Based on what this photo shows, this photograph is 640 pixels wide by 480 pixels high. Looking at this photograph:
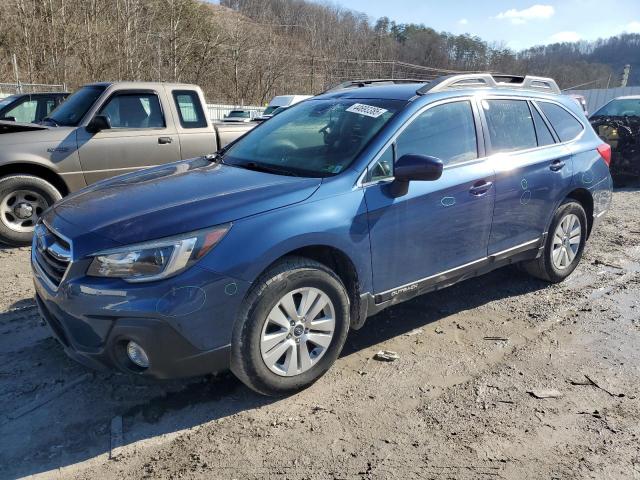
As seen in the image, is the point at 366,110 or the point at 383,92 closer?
the point at 366,110

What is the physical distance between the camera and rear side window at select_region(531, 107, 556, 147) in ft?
14.8

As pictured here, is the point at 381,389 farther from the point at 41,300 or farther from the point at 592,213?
the point at 592,213

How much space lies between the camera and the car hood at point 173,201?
105 inches

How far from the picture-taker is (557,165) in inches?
177

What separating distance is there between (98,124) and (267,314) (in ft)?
14.4

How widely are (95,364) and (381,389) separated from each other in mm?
1651

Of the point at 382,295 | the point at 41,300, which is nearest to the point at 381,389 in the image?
the point at 382,295

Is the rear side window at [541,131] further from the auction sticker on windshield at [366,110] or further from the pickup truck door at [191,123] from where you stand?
the pickup truck door at [191,123]

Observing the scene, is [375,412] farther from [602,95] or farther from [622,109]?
[602,95]

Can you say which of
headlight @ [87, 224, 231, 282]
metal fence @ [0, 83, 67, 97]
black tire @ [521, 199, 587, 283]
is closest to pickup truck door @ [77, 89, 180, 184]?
headlight @ [87, 224, 231, 282]

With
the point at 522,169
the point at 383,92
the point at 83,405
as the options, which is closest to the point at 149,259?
the point at 83,405

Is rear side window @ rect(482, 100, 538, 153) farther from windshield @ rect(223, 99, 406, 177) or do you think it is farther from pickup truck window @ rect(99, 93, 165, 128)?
pickup truck window @ rect(99, 93, 165, 128)

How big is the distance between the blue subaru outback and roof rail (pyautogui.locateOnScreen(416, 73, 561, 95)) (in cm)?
2

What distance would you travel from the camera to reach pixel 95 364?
2.70 m
